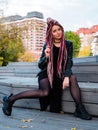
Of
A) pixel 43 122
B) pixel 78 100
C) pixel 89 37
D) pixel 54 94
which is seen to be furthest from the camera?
pixel 89 37

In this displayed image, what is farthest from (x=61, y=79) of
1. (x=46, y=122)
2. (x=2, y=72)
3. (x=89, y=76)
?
(x=2, y=72)

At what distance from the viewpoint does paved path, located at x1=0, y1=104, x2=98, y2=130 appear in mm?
3775

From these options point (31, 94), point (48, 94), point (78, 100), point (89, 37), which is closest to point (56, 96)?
point (48, 94)

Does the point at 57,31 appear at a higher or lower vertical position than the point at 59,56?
higher

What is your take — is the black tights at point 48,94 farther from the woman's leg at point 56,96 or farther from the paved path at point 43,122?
the paved path at point 43,122

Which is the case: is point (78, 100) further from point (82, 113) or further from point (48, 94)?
point (48, 94)

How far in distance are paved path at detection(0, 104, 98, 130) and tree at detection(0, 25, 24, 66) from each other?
20.5m

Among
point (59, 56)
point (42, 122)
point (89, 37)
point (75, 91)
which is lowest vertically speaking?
point (89, 37)

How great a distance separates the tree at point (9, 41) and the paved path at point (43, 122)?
2045 centimetres

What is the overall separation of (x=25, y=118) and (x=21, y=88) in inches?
33.3

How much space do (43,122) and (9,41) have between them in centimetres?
2144

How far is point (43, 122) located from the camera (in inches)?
161

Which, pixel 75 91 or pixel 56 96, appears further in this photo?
pixel 56 96

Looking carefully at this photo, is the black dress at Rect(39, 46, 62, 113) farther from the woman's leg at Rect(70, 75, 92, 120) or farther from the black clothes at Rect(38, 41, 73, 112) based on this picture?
the woman's leg at Rect(70, 75, 92, 120)
